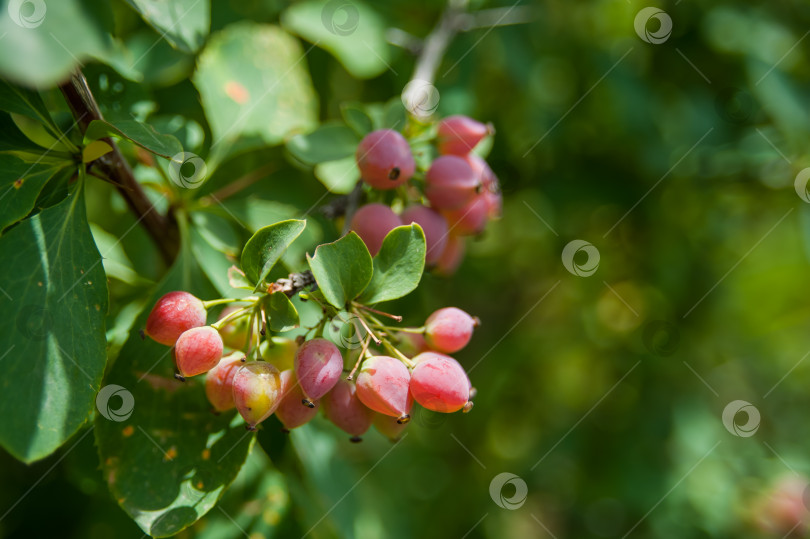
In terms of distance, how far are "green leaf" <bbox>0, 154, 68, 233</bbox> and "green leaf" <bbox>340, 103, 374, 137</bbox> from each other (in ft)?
1.84

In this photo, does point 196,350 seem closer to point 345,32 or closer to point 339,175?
point 339,175

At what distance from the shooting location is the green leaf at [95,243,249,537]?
1.01 metres

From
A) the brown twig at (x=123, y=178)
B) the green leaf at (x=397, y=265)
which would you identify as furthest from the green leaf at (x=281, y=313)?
the brown twig at (x=123, y=178)

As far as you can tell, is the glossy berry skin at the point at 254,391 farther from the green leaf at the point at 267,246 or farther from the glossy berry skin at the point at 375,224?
the glossy berry skin at the point at 375,224

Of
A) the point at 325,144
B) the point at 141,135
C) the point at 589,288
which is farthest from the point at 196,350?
the point at 589,288

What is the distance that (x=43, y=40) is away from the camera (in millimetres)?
671

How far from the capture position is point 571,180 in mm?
2229

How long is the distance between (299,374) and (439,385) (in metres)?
0.21

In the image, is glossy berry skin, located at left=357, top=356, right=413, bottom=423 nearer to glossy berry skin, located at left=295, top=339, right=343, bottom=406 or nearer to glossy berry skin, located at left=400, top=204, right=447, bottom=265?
glossy berry skin, located at left=295, top=339, right=343, bottom=406

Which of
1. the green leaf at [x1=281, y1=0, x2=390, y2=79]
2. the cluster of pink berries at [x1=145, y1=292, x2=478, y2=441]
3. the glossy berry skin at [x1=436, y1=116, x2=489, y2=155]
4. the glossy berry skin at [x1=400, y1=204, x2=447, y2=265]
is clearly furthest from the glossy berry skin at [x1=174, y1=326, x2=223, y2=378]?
the green leaf at [x1=281, y1=0, x2=390, y2=79]

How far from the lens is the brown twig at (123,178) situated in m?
0.99

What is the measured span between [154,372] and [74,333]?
232 millimetres

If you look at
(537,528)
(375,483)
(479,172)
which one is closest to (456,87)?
(479,172)

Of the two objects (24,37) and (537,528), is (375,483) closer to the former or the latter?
(537,528)
